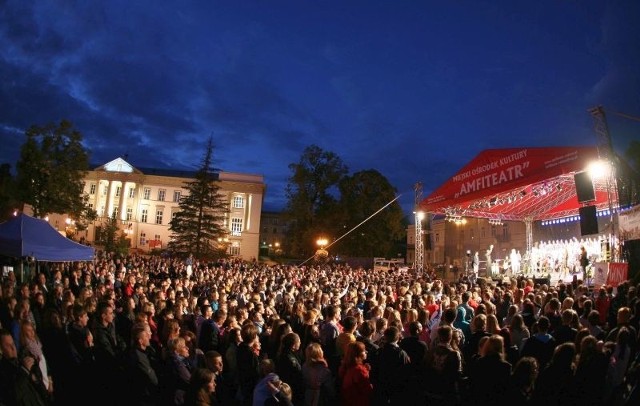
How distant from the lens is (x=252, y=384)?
5.01 metres

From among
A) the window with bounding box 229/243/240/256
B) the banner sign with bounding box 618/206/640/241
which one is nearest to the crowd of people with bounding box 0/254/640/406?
the banner sign with bounding box 618/206/640/241

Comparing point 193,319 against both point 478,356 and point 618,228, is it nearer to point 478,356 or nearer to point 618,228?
point 478,356

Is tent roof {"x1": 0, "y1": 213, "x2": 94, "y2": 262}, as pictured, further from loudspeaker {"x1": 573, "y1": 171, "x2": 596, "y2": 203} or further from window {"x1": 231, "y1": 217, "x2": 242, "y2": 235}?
window {"x1": 231, "y1": 217, "x2": 242, "y2": 235}

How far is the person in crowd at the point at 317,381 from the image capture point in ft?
14.6

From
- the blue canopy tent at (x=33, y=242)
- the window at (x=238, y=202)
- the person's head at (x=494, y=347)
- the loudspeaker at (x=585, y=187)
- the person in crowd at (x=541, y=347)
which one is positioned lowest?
the person in crowd at (x=541, y=347)

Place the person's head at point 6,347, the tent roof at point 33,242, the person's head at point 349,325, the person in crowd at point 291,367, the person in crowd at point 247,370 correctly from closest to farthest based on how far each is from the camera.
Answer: the person's head at point 6,347, the person in crowd at point 291,367, the person in crowd at point 247,370, the person's head at point 349,325, the tent roof at point 33,242

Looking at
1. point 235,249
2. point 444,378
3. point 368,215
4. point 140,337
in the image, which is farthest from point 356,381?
point 235,249

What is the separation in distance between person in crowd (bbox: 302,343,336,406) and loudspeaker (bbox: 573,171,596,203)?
39.5ft

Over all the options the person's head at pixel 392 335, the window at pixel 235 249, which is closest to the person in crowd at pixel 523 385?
the person's head at pixel 392 335

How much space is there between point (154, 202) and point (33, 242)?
170 feet

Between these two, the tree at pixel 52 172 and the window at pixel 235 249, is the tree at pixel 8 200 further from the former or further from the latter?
the window at pixel 235 249

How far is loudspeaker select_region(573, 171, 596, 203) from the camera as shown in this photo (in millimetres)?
13297

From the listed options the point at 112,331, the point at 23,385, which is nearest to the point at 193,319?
the point at 112,331

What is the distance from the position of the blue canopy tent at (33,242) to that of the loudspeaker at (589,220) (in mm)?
16476
